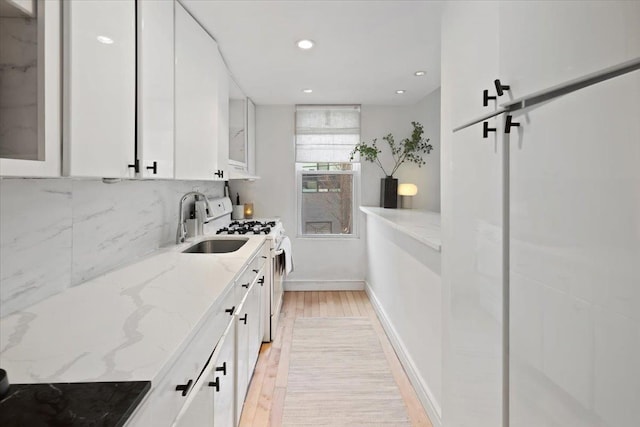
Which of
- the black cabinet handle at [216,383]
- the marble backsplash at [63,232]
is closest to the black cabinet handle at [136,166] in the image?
the marble backsplash at [63,232]

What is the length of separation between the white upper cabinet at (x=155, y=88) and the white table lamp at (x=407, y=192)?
3.27 meters

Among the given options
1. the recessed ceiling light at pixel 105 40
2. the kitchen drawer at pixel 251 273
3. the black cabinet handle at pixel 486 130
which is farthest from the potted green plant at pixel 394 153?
the recessed ceiling light at pixel 105 40

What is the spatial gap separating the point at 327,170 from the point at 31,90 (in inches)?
165

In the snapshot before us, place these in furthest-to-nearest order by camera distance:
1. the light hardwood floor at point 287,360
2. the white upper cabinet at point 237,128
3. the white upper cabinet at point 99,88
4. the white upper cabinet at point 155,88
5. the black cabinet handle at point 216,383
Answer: the white upper cabinet at point 237,128, the light hardwood floor at point 287,360, the white upper cabinet at point 155,88, the black cabinet handle at point 216,383, the white upper cabinet at point 99,88

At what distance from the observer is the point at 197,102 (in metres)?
2.44

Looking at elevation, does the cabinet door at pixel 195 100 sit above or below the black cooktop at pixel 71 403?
above

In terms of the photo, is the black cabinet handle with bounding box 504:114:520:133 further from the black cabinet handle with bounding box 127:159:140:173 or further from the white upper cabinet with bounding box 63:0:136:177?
the black cabinet handle with bounding box 127:159:140:173

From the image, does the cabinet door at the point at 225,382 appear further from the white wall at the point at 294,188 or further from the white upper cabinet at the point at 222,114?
the white wall at the point at 294,188

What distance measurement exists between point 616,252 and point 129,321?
4.11 ft

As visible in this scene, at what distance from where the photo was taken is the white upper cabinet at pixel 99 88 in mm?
1097

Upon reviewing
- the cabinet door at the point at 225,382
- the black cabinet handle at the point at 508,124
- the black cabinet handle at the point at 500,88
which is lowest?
the cabinet door at the point at 225,382

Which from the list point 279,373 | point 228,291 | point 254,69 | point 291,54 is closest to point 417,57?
point 291,54

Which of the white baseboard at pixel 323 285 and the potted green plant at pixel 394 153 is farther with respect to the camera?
the white baseboard at pixel 323 285

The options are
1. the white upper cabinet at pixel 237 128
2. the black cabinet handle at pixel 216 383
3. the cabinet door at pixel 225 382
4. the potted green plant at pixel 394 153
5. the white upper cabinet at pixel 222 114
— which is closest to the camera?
the black cabinet handle at pixel 216 383
